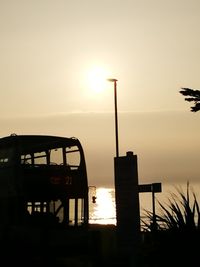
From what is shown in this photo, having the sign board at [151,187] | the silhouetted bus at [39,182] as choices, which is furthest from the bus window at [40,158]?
the sign board at [151,187]

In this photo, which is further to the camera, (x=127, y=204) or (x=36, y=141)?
(x=36, y=141)

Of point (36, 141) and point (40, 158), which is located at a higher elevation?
point (36, 141)

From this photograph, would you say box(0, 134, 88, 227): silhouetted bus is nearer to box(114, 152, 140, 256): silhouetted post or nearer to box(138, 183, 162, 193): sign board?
box(138, 183, 162, 193): sign board

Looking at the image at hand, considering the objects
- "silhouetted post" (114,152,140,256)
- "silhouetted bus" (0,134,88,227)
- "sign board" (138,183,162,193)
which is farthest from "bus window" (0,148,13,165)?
"silhouetted post" (114,152,140,256)

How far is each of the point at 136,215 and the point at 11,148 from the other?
10.7 m

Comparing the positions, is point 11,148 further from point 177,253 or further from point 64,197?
point 177,253

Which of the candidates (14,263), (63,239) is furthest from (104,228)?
(14,263)

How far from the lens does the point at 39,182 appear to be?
1798 cm

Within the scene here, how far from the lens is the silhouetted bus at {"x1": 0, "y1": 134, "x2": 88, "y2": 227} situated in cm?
1773

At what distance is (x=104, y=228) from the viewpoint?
76.0ft

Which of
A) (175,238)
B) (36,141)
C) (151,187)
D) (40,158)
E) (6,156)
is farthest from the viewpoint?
A: (36,141)

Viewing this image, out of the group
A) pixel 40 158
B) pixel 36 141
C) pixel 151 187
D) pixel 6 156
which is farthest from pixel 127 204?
pixel 36 141

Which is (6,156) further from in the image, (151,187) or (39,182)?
(151,187)

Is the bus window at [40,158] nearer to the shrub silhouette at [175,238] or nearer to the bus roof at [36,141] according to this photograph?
the bus roof at [36,141]
